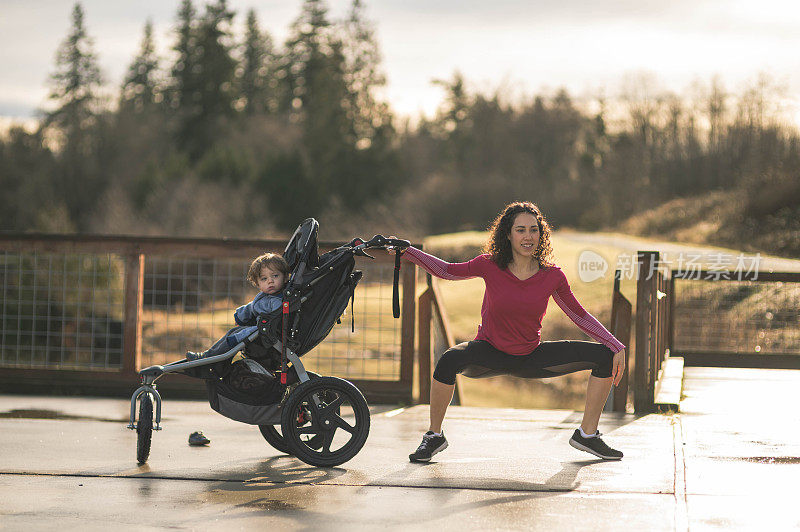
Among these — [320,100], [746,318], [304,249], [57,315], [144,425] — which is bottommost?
[57,315]

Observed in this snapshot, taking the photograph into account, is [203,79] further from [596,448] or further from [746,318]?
[596,448]

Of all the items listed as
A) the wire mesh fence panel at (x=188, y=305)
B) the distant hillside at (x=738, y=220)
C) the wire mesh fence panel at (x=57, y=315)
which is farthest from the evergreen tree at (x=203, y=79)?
the wire mesh fence panel at (x=57, y=315)

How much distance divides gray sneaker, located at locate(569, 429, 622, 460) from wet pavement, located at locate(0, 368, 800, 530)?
5 centimetres

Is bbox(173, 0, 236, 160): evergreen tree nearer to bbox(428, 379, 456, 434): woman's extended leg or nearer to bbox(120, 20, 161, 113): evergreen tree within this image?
bbox(120, 20, 161, 113): evergreen tree

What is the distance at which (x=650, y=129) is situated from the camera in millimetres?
49812

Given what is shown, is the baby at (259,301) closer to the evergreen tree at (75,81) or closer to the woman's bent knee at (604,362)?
the woman's bent knee at (604,362)

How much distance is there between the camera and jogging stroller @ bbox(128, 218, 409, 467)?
5664mm

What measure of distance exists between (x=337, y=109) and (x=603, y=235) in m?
21.7

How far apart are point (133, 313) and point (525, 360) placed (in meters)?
4.12

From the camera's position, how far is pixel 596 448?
5953 millimetres

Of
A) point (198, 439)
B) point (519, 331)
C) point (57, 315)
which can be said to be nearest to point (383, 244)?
point (519, 331)

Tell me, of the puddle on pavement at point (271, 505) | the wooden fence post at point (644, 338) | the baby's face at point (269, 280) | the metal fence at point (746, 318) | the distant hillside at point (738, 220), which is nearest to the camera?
the puddle on pavement at point (271, 505)

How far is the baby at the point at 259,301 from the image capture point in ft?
18.8

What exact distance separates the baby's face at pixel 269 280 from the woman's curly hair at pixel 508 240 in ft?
3.91
